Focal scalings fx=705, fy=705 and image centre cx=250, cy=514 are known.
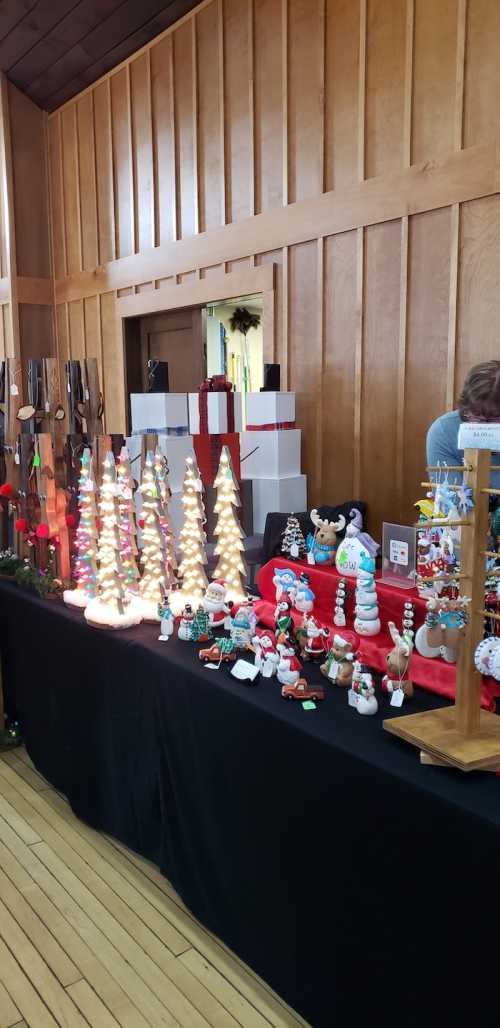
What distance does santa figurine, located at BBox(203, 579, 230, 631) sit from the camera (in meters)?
2.31

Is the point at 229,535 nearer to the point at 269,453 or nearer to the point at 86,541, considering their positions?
the point at 86,541

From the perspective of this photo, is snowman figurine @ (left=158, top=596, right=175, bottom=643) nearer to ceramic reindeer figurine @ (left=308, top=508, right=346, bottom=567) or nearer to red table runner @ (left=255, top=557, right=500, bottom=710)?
red table runner @ (left=255, top=557, right=500, bottom=710)

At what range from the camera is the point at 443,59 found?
276 cm

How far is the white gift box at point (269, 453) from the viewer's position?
331 centimetres

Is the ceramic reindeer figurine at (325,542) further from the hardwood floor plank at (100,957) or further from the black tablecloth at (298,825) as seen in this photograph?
the hardwood floor plank at (100,957)

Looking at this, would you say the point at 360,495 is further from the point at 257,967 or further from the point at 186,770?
the point at 257,967

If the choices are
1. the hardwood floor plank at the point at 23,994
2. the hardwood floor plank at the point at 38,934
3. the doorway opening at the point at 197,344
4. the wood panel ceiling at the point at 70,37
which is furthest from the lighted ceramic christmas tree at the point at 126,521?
the wood panel ceiling at the point at 70,37

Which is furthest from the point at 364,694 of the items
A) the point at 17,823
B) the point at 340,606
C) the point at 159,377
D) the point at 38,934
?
the point at 159,377

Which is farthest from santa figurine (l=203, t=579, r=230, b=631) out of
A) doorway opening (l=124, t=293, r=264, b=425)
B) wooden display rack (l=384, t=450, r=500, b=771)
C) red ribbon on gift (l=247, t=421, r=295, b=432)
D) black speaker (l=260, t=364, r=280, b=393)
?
doorway opening (l=124, t=293, r=264, b=425)

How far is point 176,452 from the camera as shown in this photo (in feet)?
10.7

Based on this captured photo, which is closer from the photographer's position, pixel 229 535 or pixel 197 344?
pixel 229 535

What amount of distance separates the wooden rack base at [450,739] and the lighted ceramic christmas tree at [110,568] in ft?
3.94

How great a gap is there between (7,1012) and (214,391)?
240 cm

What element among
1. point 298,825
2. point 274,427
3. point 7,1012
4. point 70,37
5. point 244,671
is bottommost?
point 7,1012
